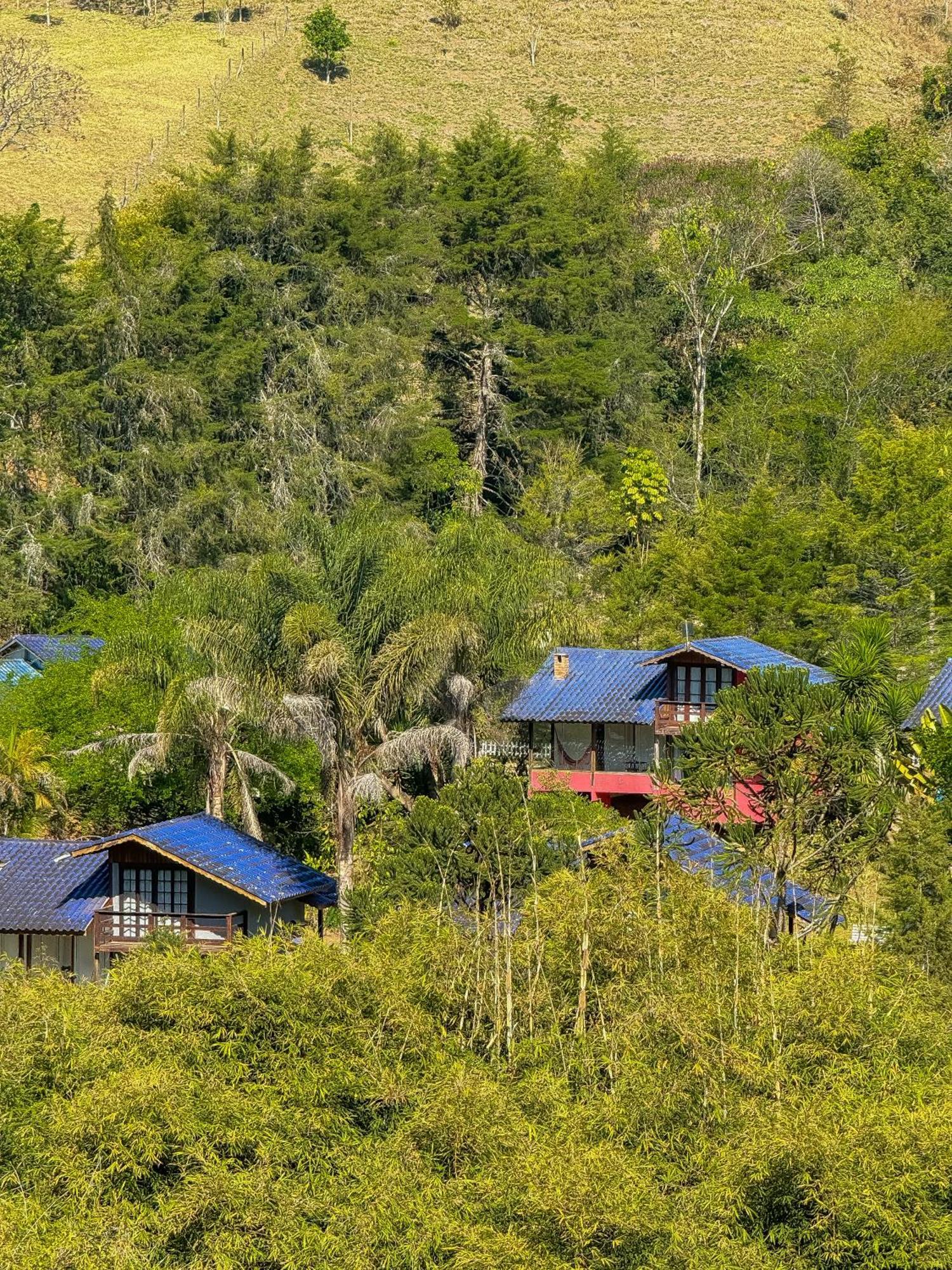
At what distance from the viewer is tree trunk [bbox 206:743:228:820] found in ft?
157

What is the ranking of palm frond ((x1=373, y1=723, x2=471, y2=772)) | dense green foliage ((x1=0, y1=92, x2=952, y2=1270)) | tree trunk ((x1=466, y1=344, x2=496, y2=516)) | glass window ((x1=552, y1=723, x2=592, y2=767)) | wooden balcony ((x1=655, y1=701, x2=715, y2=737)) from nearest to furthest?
1. dense green foliage ((x1=0, y1=92, x2=952, y2=1270))
2. palm frond ((x1=373, y1=723, x2=471, y2=772))
3. wooden balcony ((x1=655, y1=701, x2=715, y2=737))
4. glass window ((x1=552, y1=723, x2=592, y2=767))
5. tree trunk ((x1=466, y1=344, x2=496, y2=516))

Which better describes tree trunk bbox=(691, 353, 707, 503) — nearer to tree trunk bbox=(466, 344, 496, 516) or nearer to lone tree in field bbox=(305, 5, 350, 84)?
tree trunk bbox=(466, 344, 496, 516)

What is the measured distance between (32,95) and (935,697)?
57.9 metres

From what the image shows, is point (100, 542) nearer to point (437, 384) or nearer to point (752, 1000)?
point (437, 384)

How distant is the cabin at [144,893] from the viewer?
39.8 m

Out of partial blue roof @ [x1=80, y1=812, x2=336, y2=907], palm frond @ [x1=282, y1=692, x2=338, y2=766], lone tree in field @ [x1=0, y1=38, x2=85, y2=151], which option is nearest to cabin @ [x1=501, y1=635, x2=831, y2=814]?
palm frond @ [x1=282, y1=692, x2=338, y2=766]

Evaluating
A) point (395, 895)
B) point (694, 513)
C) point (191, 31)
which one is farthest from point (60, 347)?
point (191, 31)

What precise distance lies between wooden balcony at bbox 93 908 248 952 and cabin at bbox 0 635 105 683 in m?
16.7

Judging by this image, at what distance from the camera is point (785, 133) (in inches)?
4451

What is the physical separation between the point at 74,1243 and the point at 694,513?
166 feet

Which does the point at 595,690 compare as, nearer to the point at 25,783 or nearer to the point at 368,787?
the point at 368,787

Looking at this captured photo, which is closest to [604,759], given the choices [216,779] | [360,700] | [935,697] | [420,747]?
[935,697]

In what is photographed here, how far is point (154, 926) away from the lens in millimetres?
39469

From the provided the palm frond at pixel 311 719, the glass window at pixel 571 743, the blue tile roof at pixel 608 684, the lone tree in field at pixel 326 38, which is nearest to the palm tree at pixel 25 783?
the palm frond at pixel 311 719
